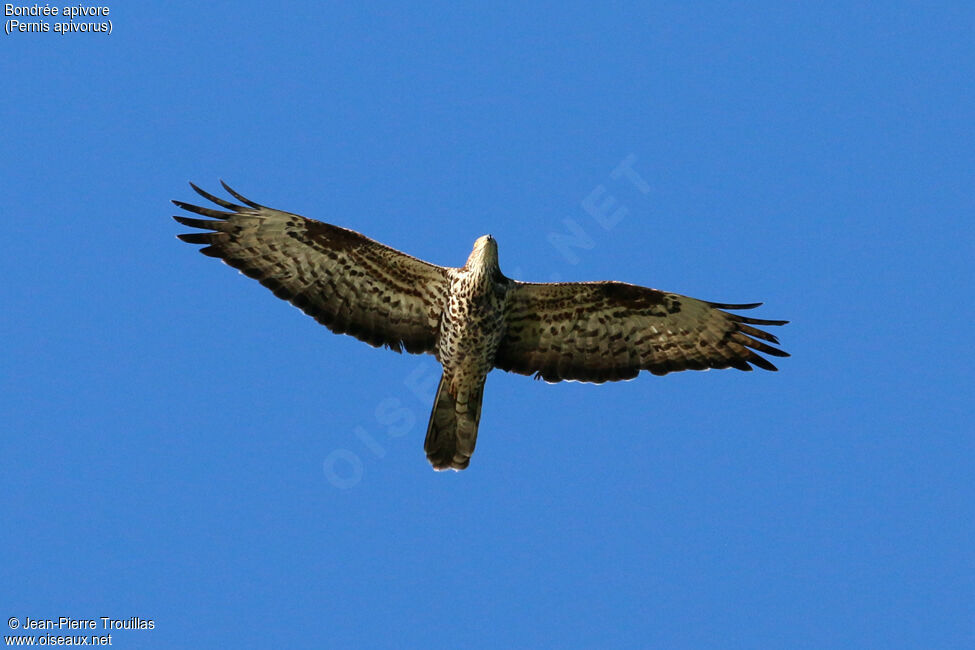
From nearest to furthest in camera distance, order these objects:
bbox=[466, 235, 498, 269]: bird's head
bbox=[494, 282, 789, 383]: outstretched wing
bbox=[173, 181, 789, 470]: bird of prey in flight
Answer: bbox=[466, 235, 498, 269]: bird's head → bbox=[173, 181, 789, 470]: bird of prey in flight → bbox=[494, 282, 789, 383]: outstretched wing

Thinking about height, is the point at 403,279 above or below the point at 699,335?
above

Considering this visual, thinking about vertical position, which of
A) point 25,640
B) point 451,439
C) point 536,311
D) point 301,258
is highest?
point 301,258

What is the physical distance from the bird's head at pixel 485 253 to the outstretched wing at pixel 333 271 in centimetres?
51

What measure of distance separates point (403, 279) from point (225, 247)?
2.07 m

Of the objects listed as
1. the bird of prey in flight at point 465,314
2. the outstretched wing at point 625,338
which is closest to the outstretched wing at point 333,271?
the bird of prey in flight at point 465,314

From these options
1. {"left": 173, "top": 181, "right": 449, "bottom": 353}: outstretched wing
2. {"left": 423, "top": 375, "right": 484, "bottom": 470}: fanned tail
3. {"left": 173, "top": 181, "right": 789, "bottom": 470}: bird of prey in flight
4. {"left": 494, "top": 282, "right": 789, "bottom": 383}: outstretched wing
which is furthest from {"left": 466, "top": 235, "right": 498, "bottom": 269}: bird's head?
{"left": 423, "top": 375, "right": 484, "bottom": 470}: fanned tail

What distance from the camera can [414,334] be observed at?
14.9 meters

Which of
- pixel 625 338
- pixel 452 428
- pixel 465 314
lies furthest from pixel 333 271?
pixel 625 338

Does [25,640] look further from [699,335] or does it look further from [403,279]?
[699,335]

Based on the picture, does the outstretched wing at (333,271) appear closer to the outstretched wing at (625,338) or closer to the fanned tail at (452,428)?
the fanned tail at (452,428)

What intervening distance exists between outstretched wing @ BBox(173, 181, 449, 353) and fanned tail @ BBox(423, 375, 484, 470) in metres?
0.65

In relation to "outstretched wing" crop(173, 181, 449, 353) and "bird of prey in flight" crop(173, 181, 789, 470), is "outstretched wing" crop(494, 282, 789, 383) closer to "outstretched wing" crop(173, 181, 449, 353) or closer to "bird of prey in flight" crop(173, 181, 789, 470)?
"bird of prey in flight" crop(173, 181, 789, 470)

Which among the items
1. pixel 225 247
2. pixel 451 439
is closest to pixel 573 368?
pixel 451 439

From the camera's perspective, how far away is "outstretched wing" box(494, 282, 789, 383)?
1496 centimetres
